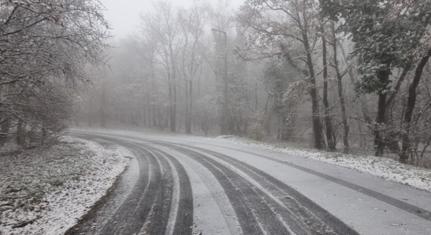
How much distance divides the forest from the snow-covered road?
3.76 meters

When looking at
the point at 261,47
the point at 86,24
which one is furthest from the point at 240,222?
the point at 261,47

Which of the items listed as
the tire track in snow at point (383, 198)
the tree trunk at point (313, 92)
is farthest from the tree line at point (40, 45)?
the tree trunk at point (313, 92)

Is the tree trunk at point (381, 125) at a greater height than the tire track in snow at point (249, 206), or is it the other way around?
the tree trunk at point (381, 125)

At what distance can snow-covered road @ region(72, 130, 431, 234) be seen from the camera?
→ 4.21 metres

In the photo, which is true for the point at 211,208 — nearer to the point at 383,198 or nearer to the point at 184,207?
the point at 184,207

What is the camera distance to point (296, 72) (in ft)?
70.5

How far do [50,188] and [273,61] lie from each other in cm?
1506

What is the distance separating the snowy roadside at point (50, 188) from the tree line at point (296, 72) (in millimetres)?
7377

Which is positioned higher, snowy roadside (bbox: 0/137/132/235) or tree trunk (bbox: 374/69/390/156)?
tree trunk (bbox: 374/69/390/156)

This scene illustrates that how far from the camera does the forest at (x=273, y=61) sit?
7355 mm

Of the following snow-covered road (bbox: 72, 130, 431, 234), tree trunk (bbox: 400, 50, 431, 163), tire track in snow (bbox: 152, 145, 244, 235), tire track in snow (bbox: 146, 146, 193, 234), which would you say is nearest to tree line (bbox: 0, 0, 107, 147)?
snow-covered road (bbox: 72, 130, 431, 234)

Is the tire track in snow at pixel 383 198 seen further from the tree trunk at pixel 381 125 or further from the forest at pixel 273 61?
the tree trunk at pixel 381 125

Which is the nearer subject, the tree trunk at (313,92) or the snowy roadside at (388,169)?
the snowy roadside at (388,169)

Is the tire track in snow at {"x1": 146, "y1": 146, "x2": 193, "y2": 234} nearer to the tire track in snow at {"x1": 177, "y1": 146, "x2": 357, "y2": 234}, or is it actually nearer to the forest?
the tire track in snow at {"x1": 177, "y1": 146, "x2": 357, "y2": 234}
